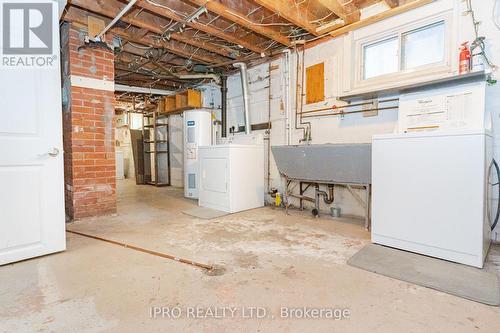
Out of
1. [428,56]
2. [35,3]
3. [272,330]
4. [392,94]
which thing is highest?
[35,3]

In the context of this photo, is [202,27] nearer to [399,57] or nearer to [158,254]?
[399,57]

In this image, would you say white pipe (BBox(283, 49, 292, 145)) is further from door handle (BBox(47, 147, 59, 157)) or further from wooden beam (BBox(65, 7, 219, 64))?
door handle (BBox(47, 147, 59, 157))

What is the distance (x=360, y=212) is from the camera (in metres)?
3.34

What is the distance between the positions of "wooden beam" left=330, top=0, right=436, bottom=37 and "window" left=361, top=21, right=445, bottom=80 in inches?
8.8

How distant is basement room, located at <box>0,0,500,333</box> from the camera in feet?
4.88

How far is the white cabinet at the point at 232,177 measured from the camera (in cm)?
373

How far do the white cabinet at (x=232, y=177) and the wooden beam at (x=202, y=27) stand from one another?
60.9 inches

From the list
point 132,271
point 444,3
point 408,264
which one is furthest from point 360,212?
point 132,271

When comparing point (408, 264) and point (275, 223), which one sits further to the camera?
point (275, 223)

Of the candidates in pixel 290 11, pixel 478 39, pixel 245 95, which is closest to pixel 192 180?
pixel 245 95

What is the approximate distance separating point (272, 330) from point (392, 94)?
2.84m

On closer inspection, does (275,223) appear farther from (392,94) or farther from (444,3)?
(444,3)

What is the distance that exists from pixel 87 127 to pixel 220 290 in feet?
9.48

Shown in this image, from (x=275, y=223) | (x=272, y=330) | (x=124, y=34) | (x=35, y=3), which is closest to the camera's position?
(x=272, y=330)
